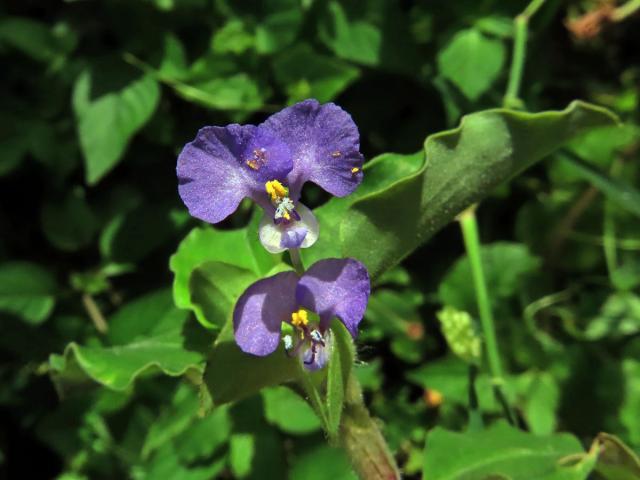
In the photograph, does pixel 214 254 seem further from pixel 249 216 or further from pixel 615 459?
pixel 615 459

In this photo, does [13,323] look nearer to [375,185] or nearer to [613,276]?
[375,185]

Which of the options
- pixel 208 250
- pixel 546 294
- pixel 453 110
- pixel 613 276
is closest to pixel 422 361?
pixel 546 294

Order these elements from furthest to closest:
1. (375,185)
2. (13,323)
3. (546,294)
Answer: (546,294) → (13,323) → (375,185)

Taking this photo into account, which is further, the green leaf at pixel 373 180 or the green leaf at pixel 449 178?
the green leaf at pixel 373 180

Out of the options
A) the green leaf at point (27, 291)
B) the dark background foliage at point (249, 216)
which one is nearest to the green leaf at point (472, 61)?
the dark background foliage at point (249, 216)

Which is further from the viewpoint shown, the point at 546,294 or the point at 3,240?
the point at 3,240

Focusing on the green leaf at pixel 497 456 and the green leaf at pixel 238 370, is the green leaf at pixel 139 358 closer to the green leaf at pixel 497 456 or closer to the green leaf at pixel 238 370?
the green leaf at pixel 238 370

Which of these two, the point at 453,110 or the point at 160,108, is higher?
the point at 453,110

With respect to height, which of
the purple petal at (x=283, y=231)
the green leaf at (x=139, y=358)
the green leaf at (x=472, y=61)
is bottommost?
the green leaf at (x=139, y=358)
